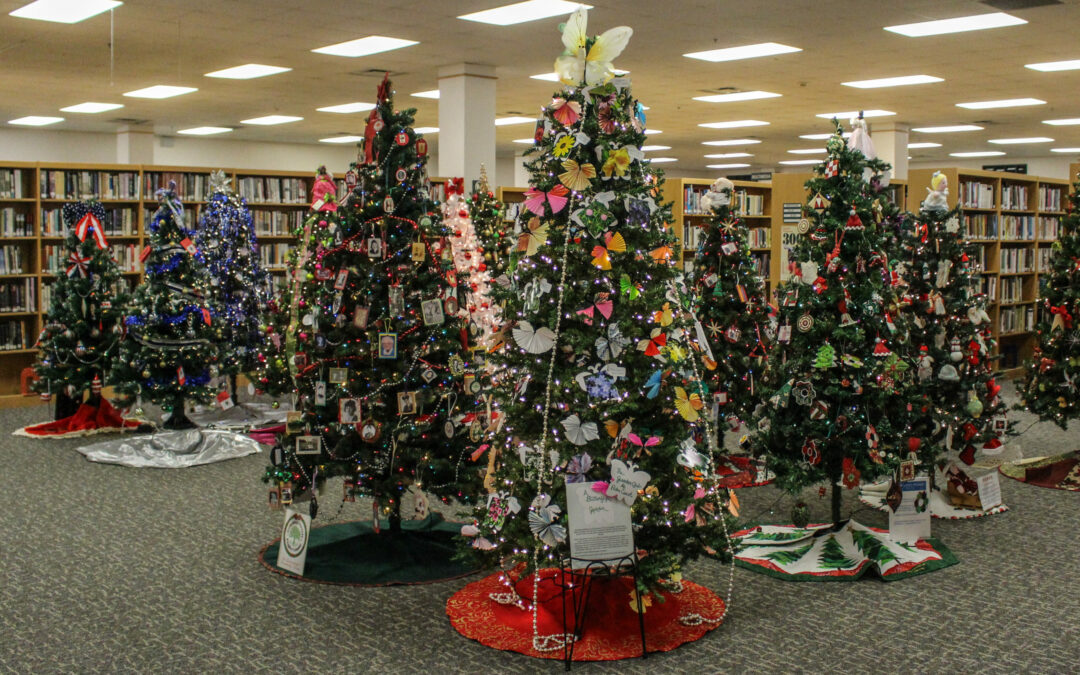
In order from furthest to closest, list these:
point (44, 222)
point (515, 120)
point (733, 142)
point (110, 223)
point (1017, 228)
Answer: point (733, 142)
point (515, 120)
point (1017, 228)
point (110, 223)
point (44, 222)

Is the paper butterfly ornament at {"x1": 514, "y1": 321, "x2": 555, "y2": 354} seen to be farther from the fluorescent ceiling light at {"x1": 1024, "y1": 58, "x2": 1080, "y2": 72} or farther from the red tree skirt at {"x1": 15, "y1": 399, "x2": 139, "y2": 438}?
the fluorescent ceiling light at {"x1": 1024, "y1": 58, "x2": 1080, "y2": 72}

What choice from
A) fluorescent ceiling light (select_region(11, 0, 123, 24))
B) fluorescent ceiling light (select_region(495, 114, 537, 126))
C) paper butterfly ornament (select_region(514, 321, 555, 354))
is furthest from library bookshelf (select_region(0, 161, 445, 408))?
fluorescent ceiling light (select_region(495, 114, 537, 126))

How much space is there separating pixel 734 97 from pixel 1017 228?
3889 mm

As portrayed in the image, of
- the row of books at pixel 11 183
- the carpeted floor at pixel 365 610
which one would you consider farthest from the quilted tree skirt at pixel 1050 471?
the row of books at pixel 11 183

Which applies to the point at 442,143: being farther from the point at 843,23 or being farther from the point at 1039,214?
the point at 1039,214

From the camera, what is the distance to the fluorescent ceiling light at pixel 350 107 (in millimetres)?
14094

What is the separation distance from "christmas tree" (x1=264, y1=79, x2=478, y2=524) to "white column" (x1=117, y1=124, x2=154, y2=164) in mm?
14051

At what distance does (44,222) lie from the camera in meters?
9.84

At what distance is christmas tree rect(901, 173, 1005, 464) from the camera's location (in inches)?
246

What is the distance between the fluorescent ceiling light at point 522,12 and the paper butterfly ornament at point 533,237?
4.21 metres

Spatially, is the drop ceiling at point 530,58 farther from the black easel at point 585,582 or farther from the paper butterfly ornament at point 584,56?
the black easel at point 585,582

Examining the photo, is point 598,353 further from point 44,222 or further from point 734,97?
point 734,97

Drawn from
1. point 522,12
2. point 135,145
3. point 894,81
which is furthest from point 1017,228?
point 135,145

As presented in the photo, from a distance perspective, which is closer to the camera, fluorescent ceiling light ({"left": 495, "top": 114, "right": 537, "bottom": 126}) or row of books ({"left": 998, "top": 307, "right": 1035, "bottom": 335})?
row of books ({"left": 998, "top": 307, "right": 1035, "bottom": 335})
